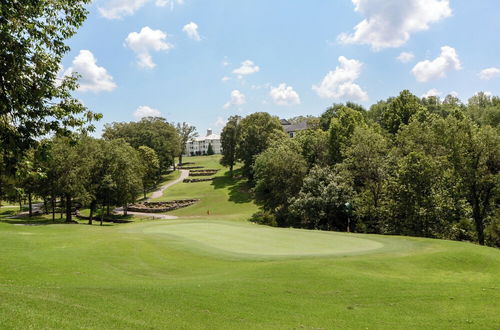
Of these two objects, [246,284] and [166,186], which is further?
[166,186]

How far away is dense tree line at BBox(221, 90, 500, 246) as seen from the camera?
36969 millimetres

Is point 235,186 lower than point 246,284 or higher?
higher

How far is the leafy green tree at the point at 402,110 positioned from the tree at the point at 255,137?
76.6ft

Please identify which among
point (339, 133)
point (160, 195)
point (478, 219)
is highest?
point (339, 133)

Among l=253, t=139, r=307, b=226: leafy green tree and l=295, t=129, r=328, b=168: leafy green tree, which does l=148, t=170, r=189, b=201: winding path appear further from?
l=295, t=129, r=328, b=168: leafy green tree

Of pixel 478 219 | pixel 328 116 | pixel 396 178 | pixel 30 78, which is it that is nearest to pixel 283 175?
pixel 396 178

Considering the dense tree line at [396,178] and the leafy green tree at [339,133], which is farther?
the leafy green tree at [339,133]

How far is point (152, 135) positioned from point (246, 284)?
9280cm

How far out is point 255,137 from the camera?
79.2 m

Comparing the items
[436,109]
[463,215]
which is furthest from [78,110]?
[436,109]

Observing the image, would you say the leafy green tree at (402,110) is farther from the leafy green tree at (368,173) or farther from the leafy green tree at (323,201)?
the leafy green tree at (323,201)

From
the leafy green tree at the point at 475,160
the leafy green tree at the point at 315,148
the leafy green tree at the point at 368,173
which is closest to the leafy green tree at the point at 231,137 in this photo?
the leafy green tree at the point at 315,148

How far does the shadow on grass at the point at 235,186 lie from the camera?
7179 centimetres

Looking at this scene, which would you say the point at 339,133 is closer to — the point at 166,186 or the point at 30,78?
the point at 30,78
